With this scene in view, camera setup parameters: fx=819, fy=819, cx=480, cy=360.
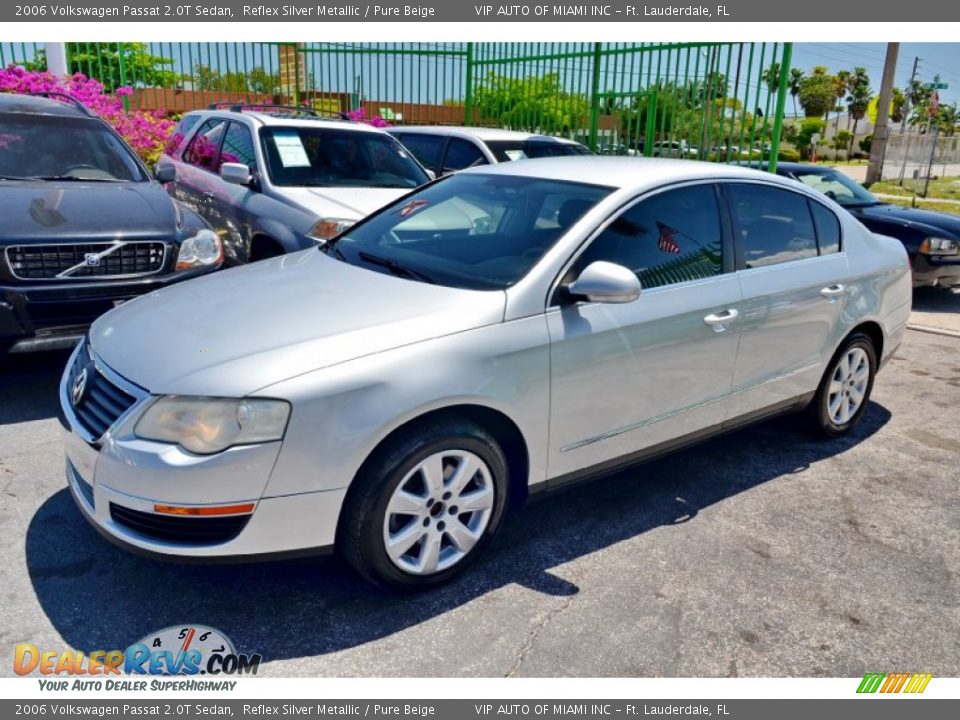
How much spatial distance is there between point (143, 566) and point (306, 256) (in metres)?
1.66

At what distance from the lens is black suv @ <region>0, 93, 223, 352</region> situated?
4.64m

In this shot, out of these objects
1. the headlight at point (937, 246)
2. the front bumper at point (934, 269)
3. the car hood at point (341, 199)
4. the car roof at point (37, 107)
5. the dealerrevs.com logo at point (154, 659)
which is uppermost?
the car roof at point (37, 107)

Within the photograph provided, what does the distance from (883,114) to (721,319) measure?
27.3 meters

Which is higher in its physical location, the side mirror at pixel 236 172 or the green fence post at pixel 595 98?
the green fence post at pixel 595 98

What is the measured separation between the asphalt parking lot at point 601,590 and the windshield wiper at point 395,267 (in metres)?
1.21

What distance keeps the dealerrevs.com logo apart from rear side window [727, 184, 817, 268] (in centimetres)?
294

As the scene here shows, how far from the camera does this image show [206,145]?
770 cm

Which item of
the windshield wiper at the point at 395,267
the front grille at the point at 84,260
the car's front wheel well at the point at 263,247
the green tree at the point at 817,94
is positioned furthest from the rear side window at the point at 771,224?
the green tree at the point at 817,94

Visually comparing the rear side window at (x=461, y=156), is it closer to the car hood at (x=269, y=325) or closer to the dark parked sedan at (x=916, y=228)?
the dark parked sedan at (x=916, y=228)

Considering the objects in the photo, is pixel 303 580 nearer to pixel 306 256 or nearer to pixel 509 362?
pixel 509 362

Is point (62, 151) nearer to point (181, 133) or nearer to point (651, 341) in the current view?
point (181, 133)

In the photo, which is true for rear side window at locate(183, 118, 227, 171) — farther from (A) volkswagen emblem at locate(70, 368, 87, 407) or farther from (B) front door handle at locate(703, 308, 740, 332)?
(B) front door handle at locate(703, 308, 740, 332)

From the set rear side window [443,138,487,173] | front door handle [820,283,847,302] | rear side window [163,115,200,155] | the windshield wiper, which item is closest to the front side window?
the windshield wiper

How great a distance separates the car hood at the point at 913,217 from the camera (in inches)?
363
